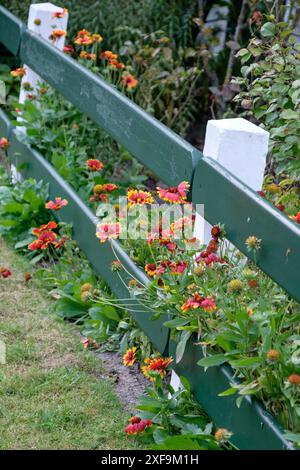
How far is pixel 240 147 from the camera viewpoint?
3.02m

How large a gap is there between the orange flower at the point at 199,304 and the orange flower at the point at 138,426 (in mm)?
541

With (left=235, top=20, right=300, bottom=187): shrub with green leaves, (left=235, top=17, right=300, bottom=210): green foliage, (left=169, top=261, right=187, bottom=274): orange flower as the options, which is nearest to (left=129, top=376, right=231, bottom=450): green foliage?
(left=169, top=261, right=187, bottom=274): orange flower

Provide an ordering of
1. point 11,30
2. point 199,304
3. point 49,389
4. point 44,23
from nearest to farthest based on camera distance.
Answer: point 199,304 < point 49,389 < point 44,23 < point 11,30

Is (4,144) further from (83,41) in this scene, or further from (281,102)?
(281,102)

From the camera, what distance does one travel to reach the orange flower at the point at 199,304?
275cm

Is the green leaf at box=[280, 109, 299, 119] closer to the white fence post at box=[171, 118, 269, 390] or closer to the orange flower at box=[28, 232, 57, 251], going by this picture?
the white fence post at box=[171, 118, 269, 390]

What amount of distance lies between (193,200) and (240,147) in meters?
0.28

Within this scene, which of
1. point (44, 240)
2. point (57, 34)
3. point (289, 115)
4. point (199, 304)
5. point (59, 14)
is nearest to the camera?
point (199, 304)

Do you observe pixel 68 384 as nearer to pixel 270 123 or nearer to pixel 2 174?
pixel 270 123

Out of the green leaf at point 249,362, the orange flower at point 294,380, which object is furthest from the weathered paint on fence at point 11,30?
the orange flower at point 294,380

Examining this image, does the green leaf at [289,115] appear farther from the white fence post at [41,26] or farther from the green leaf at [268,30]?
the white fence post at [41,26]

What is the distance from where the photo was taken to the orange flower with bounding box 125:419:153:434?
3099mm

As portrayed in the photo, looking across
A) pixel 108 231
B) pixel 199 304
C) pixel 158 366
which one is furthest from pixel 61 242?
pixel 199 304

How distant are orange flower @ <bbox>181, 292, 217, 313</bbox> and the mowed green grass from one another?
67cm
